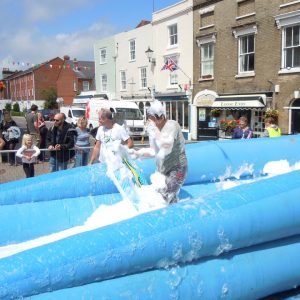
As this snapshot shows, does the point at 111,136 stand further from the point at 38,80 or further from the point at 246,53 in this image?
the point at 38,80

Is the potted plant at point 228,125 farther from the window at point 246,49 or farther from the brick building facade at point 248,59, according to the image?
the window at point 246,49

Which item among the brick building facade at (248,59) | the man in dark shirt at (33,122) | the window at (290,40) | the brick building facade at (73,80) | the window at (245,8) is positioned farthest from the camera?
the brick building facade at (73,80)

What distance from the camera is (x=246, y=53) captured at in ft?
59.0

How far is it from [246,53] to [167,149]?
49.6 ft

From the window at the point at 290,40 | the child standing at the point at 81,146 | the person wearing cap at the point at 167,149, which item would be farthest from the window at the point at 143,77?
the person wearing cap at the point at 167,149

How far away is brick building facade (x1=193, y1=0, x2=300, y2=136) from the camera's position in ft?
52.1

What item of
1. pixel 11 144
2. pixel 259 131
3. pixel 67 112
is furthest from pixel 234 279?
pixel 67 112

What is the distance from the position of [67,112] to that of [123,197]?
21.8 m

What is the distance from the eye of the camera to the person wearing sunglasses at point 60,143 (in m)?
7.04

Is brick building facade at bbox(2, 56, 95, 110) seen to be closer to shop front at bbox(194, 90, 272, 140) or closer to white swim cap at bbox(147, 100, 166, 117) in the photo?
shop front at bbox(194, 90, 272, 140)

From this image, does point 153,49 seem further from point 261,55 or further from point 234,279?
point 234,279

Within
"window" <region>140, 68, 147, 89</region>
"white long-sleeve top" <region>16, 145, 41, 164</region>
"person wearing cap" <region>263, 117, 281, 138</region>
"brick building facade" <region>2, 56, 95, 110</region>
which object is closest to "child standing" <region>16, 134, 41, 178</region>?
"white long-sleeve top" <region>16, 145, 41, 164</region>

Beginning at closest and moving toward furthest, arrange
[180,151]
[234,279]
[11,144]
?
1. [234,279]
2. [180,151]
3. [11,144]

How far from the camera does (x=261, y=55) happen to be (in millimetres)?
17000
